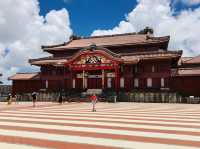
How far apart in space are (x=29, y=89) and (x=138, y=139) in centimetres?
4317

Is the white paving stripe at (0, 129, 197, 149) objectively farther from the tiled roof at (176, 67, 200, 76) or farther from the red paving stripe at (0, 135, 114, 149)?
the tiled roof at (176, 67, 200, 76)

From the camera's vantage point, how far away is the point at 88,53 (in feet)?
144

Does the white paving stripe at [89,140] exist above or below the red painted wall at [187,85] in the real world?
below

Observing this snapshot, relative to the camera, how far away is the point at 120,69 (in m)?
43.7

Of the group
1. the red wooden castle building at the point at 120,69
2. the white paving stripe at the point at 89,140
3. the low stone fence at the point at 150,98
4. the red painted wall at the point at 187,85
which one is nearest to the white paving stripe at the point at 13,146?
the white paving stripe at the point at 89,140

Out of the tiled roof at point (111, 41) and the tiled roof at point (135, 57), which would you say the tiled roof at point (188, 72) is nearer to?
the tiled roof at point (135, 57)

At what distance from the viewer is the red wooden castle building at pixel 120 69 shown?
41.0 metres

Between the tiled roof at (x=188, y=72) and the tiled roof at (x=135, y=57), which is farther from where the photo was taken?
the tiled roof at (x=135, y=57)

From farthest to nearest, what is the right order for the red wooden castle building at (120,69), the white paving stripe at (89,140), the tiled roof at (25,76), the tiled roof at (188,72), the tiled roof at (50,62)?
the tiled roof at (25,76), the tiled roof at (50,62), the red wooden castle building at (120,69), the tiled roof at (188,72), the white paving stripe at (89,140)

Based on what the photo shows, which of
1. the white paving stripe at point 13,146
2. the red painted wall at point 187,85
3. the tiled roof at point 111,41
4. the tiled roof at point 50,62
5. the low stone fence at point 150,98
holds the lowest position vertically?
the white paving stripe at point 13,146

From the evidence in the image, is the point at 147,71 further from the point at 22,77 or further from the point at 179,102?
the point at 22,77

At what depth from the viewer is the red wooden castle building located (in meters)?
41.0

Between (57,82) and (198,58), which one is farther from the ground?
(198,58)

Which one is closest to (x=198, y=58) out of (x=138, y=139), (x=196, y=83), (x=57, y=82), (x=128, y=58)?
(x=196, y=83)
